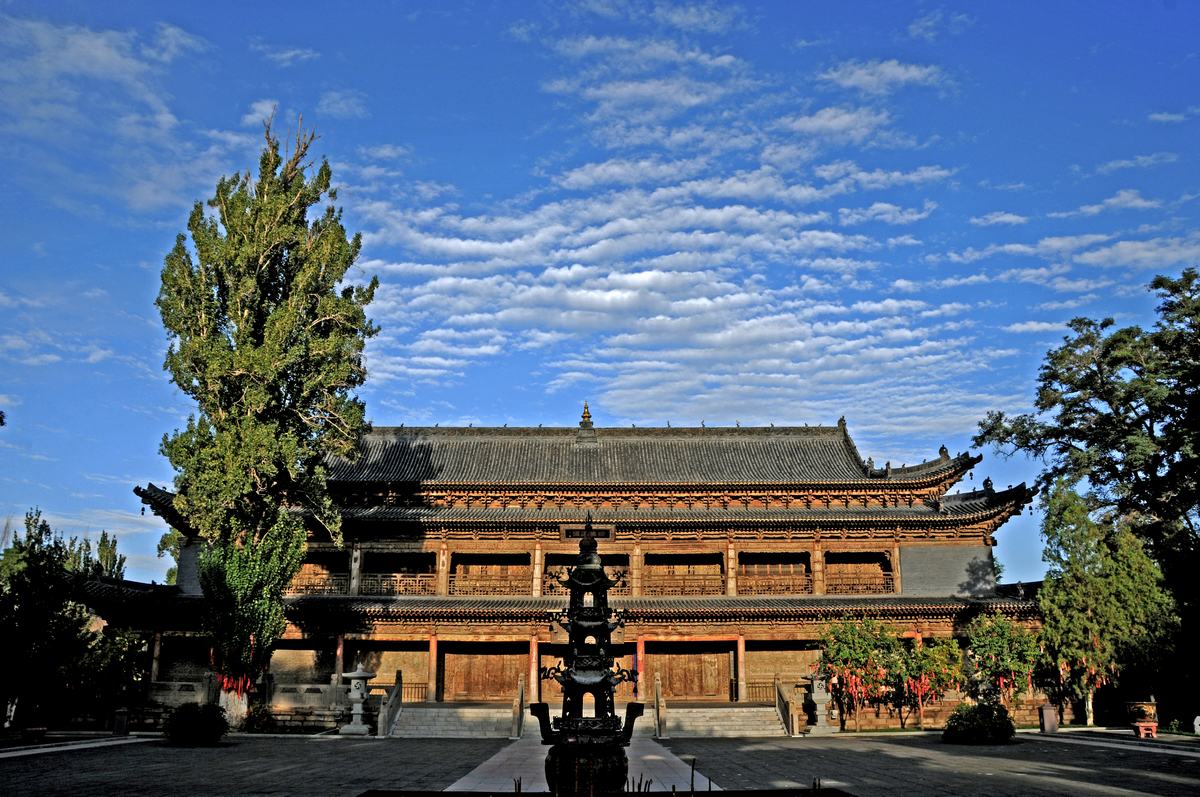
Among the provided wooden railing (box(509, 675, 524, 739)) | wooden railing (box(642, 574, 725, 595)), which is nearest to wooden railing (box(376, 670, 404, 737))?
wooden railing (box(509, 675, 524, 739))

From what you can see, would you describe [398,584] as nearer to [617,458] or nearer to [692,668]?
[617,458]

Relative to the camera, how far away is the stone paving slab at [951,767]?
14.8 m

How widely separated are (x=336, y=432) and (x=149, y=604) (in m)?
10.9

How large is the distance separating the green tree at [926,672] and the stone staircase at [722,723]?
4.28 metres

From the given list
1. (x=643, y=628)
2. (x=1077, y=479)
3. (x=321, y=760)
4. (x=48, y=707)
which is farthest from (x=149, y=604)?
(x=1077, y=479)

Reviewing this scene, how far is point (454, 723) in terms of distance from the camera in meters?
28.5

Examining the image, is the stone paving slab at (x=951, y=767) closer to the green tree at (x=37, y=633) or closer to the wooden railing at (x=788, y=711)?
the wooden railing at (x=788, y=711)

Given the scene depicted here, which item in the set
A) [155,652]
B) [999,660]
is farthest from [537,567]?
[999,660]

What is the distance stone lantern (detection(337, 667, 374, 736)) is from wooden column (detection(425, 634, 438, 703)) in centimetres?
321

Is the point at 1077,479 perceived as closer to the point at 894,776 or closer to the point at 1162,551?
the point at 1162,551

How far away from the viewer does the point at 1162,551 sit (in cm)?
3139

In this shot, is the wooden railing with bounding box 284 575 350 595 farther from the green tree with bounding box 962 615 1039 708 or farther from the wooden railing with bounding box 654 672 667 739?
the green tree with bounding box 962 615 1039 708

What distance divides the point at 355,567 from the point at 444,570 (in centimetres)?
344

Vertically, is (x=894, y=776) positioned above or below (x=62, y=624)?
below
